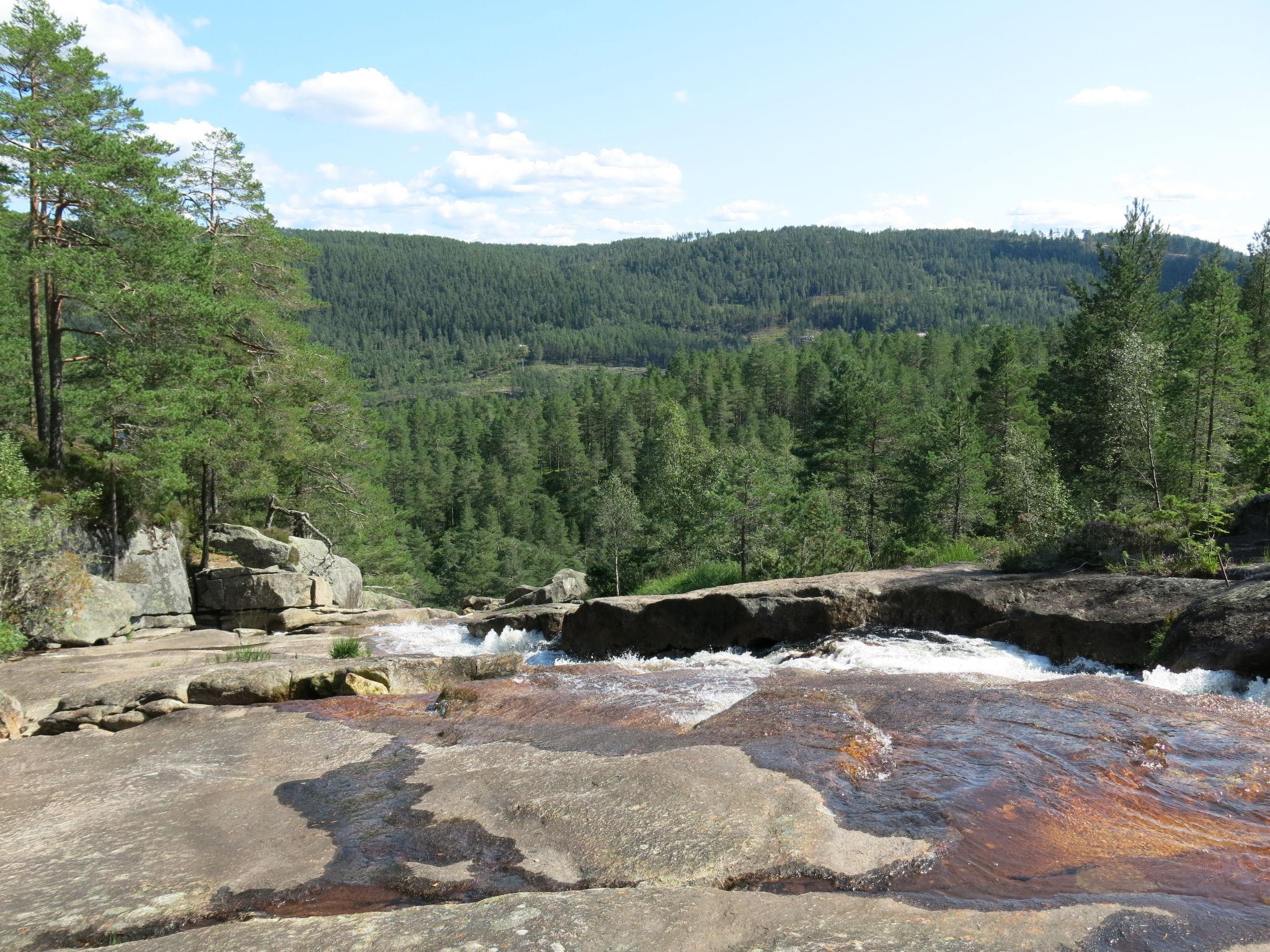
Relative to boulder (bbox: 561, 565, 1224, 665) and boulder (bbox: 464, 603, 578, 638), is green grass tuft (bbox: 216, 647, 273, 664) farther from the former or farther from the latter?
boulder (bbox: 561, 565, 1224, 665)

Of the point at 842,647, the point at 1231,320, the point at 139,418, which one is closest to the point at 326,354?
the point at 139,418

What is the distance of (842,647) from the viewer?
15.5m

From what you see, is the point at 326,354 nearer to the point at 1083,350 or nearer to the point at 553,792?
the point at 553,792

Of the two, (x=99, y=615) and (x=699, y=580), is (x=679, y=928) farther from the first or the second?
(x=699, y=580)

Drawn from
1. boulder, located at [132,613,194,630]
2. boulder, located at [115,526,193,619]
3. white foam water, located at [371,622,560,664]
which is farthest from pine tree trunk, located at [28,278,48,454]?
white foam water, located at [371,622,560,664]

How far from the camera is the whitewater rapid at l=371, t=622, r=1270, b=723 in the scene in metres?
11.5

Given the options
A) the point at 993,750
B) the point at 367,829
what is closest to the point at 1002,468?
the point at 993,750

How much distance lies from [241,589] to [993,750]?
25.6m

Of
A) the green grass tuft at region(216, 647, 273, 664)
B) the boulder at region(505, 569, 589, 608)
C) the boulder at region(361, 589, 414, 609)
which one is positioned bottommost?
the boulder at region(361, 589, 414, 609)

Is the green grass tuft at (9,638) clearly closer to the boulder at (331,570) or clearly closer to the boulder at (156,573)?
the boulder at (156,573)

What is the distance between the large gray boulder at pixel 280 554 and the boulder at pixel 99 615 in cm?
578

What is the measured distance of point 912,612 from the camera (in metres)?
16.8

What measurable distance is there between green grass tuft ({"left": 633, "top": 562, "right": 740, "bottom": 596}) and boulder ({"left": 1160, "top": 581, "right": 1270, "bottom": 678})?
14.5 m

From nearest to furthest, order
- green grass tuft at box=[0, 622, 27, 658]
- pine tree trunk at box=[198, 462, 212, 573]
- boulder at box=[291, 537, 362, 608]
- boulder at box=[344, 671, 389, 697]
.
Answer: boulder at box=[344, 671, 389, 697] → green grass tuft at box=[0, 622, 27, 658] → pine tree trunk at box=[198, 462, 212, 573] → boulder at box=[291, 537, 362, 608]
